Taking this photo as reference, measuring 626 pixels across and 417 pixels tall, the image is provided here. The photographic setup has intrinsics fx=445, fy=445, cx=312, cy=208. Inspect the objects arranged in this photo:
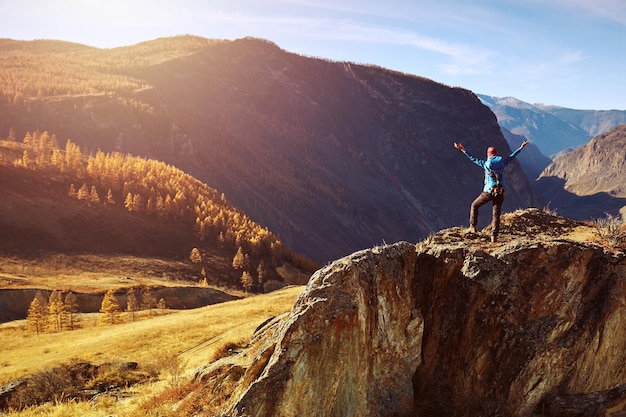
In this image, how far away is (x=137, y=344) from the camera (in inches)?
1076

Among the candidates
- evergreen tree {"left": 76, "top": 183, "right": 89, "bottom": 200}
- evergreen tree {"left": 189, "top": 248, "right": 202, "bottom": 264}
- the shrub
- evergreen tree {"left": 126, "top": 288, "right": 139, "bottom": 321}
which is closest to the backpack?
the shrub

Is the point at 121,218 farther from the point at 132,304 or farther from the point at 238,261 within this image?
the point at 132,304

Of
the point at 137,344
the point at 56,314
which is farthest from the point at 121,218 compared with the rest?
the point at 137,344

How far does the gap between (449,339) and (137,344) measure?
21.5m

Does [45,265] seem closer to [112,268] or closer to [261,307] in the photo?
[112,268]

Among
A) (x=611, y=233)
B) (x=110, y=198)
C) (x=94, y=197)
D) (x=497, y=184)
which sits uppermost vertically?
(x=497, y=184)

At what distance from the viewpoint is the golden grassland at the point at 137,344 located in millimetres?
18625

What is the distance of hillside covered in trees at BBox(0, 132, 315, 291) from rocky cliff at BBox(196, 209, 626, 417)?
6623 cm

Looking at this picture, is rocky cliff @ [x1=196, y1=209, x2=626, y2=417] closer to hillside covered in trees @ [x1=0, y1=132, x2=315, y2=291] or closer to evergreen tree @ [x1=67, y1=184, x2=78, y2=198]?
hillside covered in trees @ [x1=0, y1=132, x2=315, y2=291]

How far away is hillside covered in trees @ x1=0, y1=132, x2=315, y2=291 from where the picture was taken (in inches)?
3022

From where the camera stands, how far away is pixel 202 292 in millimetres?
61094

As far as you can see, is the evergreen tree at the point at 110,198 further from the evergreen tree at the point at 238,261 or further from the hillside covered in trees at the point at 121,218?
the evergreen tree at the point at 238,261

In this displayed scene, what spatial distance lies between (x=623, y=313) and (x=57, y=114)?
160 metres

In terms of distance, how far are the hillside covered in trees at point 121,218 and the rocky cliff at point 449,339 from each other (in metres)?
66.2
